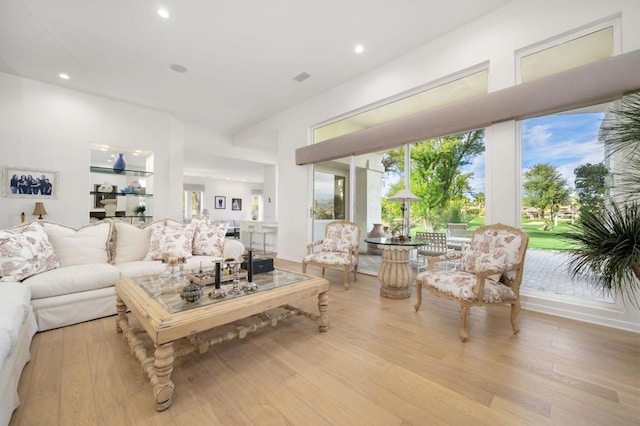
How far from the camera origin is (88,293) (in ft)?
7.80

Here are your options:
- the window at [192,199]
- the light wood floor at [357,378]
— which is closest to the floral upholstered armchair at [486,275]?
the light wood floor at [357,378]

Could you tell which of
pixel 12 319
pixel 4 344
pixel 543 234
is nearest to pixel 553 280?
pixel 543 234

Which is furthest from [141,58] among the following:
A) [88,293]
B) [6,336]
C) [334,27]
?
[6,336]

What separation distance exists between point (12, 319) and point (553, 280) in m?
4.49

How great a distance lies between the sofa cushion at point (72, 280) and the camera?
215 centimetres

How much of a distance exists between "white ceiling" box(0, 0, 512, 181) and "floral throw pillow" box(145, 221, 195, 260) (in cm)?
252

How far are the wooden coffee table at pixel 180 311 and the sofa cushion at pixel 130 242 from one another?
1.17 m

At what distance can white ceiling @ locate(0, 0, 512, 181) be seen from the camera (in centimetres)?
286

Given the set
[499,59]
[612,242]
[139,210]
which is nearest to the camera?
[612,242]

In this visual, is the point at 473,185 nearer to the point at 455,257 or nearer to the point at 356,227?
the point at 455,257

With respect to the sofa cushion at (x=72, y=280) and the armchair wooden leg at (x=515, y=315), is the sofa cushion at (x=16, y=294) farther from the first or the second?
the armchair wooden leg at (x=515, y=315)

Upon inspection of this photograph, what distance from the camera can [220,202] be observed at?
1225 centimetres

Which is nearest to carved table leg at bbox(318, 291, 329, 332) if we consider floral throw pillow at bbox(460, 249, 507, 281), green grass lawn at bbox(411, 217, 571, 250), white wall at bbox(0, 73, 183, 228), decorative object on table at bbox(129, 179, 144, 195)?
floral throw pillow at bbox(460, 249, 507, 281)

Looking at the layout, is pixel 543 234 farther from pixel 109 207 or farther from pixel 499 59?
pixel 109 207
